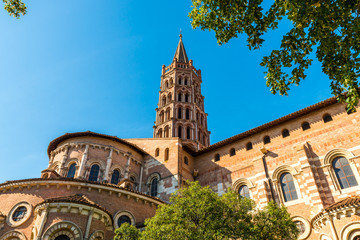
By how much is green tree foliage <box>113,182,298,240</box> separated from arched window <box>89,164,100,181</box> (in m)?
12.7

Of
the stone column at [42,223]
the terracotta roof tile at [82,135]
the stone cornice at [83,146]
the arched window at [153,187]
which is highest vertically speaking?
the terracotta roof tile at [82,135]

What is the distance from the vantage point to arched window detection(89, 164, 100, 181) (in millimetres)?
24641

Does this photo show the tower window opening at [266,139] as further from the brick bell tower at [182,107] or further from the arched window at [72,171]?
the arched window at [72,171]

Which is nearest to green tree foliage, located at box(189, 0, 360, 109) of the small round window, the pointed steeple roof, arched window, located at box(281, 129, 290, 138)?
arched window, located at box(281, 129, 290, 138)

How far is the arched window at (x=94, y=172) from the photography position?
24.6 metres

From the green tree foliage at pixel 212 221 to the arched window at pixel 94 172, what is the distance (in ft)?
41.7

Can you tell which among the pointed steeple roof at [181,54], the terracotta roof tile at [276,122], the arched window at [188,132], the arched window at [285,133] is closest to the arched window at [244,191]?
the terracotta roof tile at [276,122]

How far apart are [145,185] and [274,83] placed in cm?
1897

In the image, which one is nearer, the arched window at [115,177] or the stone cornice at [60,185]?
the stone cornice at [60,185]

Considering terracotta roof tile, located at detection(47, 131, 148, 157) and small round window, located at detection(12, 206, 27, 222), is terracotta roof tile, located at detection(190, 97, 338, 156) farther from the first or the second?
small round window, located at detection(12, 206, 27, 222)

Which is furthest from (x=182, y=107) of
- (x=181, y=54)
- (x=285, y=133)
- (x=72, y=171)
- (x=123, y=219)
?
(x=123, y=219)

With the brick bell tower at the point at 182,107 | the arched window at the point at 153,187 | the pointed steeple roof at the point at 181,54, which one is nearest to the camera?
the arched window at the point at 153,187

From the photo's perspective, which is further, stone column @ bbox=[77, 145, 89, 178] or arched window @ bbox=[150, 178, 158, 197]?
arched window @ bbox=[150, 178, 158, 197]

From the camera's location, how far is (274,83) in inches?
427
